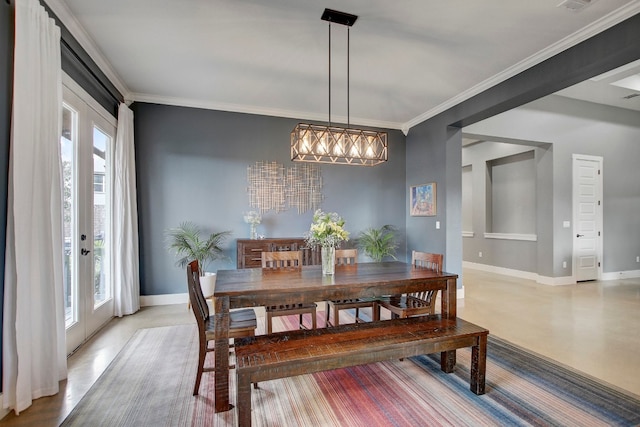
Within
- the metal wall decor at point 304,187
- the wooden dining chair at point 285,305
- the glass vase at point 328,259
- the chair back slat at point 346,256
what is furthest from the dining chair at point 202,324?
the metal wall decor at point 304,187

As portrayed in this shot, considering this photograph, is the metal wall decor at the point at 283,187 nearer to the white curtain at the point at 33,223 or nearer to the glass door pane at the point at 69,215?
the glass door pane at the point at 69,215

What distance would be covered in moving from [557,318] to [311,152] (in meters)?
3.69

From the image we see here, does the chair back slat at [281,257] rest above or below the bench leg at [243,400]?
above

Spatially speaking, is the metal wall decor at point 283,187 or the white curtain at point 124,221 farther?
the metal wall decor at point 283,187

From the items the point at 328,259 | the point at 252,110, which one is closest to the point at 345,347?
the point at 328,259

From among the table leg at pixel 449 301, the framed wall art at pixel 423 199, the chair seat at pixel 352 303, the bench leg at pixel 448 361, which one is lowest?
the bench leg at pixel 448 361

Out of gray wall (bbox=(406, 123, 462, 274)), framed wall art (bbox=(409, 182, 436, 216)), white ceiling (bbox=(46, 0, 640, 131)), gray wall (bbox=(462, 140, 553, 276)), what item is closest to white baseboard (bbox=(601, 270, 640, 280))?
gray wall (bbox=(462, 140, 553, 276))

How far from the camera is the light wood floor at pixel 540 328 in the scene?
228cm

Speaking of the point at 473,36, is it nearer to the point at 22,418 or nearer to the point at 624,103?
the point at 22,418

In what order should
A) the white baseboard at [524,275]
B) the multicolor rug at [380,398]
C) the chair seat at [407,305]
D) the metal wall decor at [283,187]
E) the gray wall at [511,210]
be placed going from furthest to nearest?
the gray wall at [511,210] < the white baseboard at [524,275] < the metal wall decor at [283,187] < the chair seat at [407,305] < the multicolor rug at [380,398]

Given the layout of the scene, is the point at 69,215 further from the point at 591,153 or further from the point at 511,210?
the point at 591,153

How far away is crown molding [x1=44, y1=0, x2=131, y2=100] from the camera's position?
7.93 feet

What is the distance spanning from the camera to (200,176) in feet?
14.9

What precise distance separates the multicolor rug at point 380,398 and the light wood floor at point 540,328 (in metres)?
0.20
